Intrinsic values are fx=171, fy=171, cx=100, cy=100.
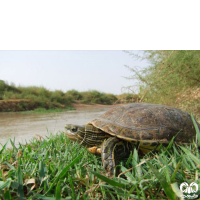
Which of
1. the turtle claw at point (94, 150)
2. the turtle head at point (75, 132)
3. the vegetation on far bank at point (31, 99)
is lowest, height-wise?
the turtle claw at point (94, 150)

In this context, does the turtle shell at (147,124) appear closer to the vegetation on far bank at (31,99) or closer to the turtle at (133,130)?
the turtle at (133,130)

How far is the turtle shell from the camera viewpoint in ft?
4.77

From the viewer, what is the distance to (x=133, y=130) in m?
1.46

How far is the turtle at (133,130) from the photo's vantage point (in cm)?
142

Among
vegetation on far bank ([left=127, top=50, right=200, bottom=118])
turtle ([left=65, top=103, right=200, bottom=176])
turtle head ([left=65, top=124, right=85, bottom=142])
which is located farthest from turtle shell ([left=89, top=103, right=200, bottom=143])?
vegetation on far bank ([left=127, top=50, right=200, bottom=118])

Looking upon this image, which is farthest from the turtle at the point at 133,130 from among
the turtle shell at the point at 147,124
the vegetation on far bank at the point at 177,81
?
the vegetation on far bank at the point at 177,81

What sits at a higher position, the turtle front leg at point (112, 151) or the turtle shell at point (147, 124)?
the turtle shell at point (147, 124)

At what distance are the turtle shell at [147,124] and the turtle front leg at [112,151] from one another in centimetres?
8

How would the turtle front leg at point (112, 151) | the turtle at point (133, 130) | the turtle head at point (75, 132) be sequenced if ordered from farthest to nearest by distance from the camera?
the turtle head at point (75, 132), the turtle at point (133, 130), the turtle front leg at point (112, 151)

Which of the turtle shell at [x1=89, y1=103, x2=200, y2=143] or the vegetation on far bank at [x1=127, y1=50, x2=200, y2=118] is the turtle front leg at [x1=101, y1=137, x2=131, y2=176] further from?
the vegetation on far bank at [x1=127, y1=50, x2=200, y2=118]

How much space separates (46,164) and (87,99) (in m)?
7.96
